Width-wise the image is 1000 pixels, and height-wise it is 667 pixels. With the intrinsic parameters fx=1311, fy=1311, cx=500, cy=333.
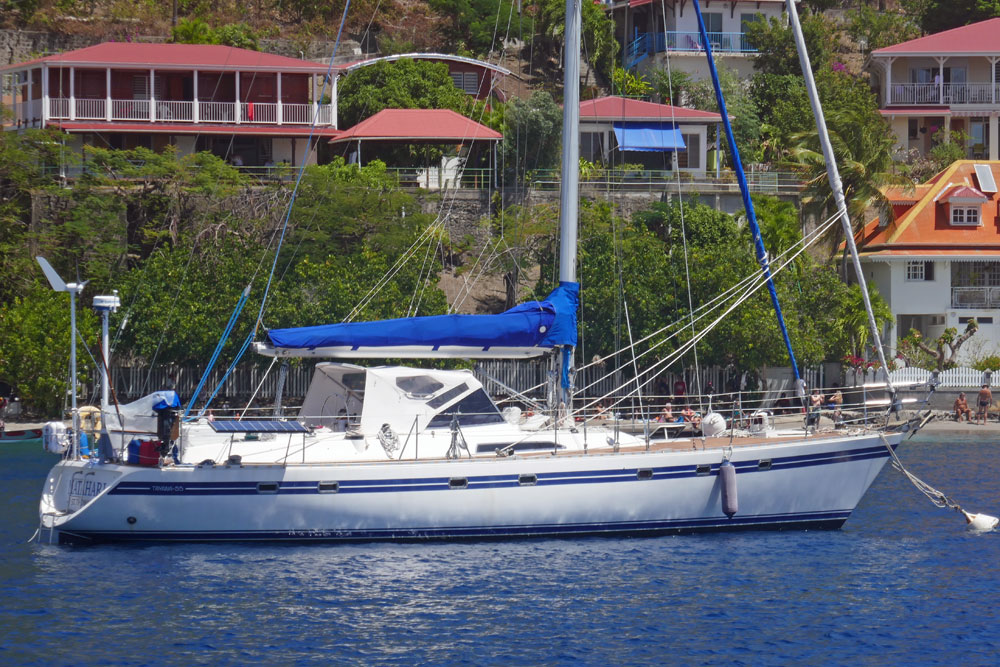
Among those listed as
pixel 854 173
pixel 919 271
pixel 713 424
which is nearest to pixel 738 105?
pixel 854 173

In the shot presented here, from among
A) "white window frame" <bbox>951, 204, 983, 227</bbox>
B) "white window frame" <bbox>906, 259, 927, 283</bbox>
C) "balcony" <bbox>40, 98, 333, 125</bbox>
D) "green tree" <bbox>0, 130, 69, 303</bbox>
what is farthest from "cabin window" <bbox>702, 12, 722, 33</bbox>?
"green tree" <bbox>0, 130, 69, 303</bbox>

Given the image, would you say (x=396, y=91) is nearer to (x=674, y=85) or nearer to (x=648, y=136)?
(x=648, y=136)

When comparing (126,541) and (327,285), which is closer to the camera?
(126,541)

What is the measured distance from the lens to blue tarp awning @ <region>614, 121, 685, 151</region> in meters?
54.0

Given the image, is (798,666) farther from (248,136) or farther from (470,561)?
(248,136)

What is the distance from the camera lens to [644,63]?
6706 centimetres

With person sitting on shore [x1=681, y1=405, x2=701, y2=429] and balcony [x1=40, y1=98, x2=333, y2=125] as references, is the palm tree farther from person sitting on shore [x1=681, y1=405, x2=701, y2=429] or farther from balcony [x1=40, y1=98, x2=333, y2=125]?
person sitting on shore [x1=681, y1=405, x2=701, y2=429]

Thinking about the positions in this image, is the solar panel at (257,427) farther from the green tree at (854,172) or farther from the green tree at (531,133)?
the green tree at (531,133)

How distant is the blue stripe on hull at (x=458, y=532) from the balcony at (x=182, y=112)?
106 feet

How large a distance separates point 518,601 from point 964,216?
3525 cm

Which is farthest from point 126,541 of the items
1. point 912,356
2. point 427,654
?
point 912,356

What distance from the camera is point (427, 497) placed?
2344 cm

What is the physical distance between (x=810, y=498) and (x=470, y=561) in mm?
6825

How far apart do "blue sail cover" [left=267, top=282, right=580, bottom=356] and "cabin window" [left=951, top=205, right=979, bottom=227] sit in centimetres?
2948
